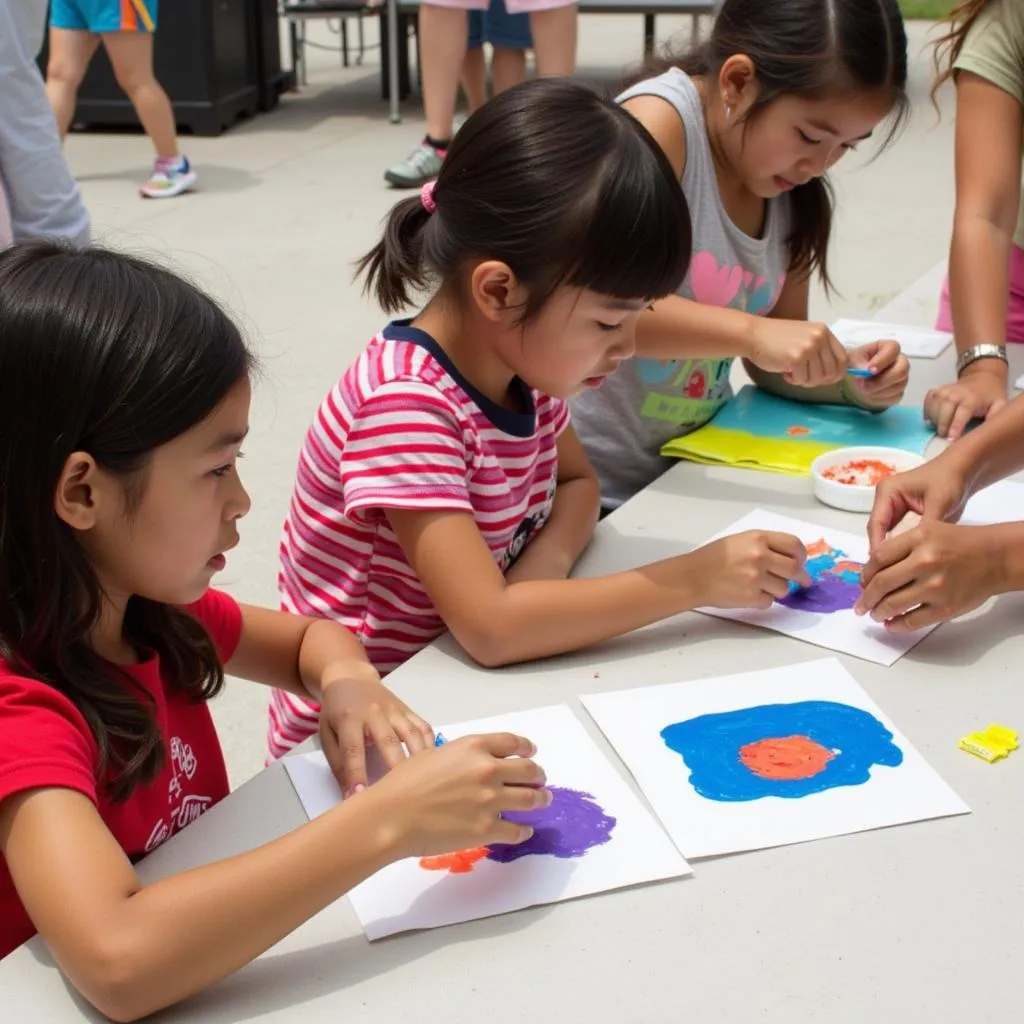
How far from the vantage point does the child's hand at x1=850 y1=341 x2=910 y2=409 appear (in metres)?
1.71

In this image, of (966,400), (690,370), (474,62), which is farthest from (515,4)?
(966,400)

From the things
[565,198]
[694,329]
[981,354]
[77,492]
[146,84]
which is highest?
[565,198]

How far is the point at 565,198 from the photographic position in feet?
3.91

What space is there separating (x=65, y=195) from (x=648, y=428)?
1.09m

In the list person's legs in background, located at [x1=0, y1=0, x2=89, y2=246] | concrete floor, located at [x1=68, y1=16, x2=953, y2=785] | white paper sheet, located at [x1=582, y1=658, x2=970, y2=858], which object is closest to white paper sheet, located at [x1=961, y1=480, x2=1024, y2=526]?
white paper sheet, located at [x1=582, y1=658, x2=970, y2=858]

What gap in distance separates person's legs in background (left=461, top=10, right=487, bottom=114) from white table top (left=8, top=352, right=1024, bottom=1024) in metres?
5.01

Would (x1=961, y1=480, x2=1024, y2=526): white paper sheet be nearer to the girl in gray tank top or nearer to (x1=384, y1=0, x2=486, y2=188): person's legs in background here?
the girl in gray tank top

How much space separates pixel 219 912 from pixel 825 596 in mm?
739

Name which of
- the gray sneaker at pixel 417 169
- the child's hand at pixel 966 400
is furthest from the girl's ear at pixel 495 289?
the gray sneaker at pixel 417 169

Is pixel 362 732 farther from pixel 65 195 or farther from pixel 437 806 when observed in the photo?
pixel 65 195

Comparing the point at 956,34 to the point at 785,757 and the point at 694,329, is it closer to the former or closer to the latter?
the point at 694,329

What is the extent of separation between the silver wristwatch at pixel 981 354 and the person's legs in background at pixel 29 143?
1.37m

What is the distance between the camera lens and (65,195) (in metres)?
2.14

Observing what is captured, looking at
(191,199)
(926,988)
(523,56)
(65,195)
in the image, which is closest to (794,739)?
(926,988)
